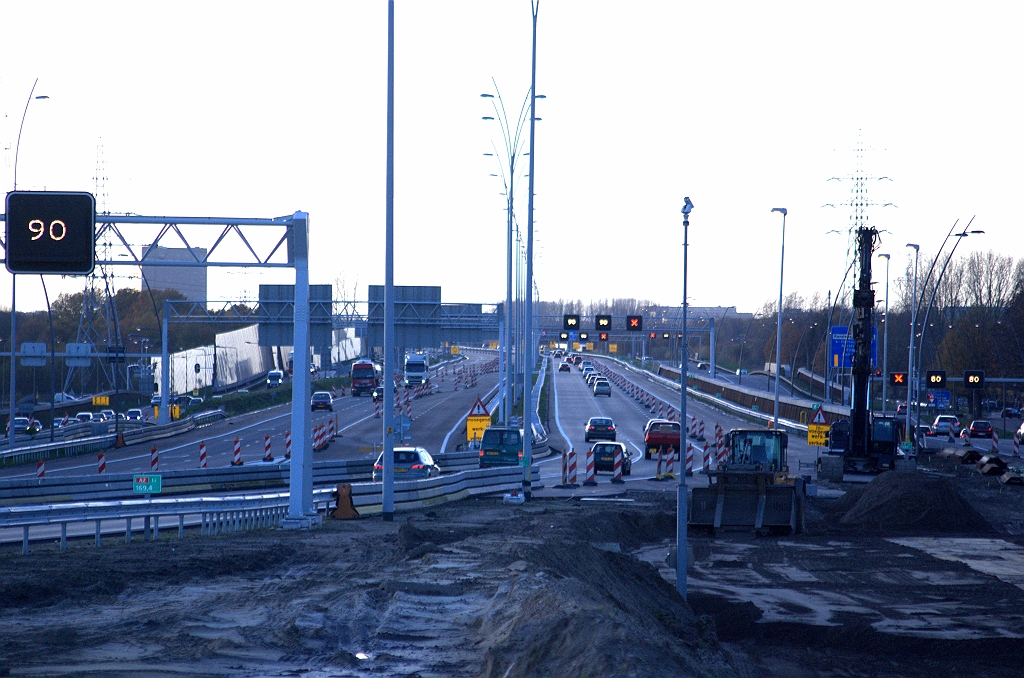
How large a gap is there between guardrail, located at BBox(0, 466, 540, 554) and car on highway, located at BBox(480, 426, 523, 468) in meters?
8.72

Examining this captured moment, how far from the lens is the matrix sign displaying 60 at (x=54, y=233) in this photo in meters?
12.3

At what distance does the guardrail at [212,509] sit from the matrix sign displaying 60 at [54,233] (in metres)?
6.16

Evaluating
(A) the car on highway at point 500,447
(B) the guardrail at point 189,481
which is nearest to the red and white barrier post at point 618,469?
(A) the car on highway at point 500,447

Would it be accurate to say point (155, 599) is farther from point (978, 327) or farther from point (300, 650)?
point (978, 327)

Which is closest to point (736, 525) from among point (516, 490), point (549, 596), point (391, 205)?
point (516, 490)

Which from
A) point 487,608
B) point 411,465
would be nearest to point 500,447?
point 411,465

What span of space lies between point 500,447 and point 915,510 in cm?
1590

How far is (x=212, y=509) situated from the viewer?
1977cm

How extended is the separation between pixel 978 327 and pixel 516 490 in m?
83.3

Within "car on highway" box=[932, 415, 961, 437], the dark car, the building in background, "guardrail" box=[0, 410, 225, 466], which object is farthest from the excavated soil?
the building in background

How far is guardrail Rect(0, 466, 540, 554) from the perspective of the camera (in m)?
17.8

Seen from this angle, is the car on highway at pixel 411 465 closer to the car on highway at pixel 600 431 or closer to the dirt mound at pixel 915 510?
the dirt mound at pixel 915 510

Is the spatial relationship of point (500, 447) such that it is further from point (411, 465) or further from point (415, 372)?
point (415, 372)

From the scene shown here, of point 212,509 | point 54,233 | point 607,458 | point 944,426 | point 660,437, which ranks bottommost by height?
point 944,426
